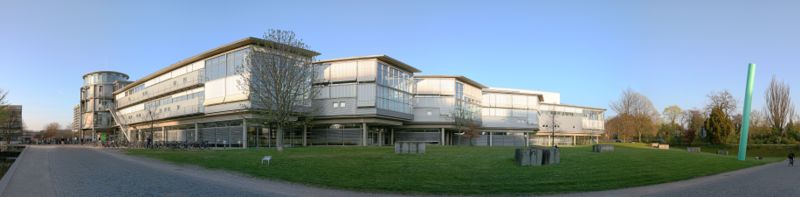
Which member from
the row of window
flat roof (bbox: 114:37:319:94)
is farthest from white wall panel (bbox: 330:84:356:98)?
the row of window

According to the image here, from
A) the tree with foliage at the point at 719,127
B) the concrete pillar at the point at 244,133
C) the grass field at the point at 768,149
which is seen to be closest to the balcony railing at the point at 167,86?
the concrete pillar at the point at 244,133

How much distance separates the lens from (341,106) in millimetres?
56188

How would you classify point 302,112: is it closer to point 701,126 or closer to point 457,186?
point 457,186

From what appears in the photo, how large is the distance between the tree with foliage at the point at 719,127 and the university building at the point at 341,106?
84.2 ft

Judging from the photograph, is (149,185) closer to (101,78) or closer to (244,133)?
(244,133)

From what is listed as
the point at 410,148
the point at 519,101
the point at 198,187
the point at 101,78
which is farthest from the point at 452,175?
the point at 101,78

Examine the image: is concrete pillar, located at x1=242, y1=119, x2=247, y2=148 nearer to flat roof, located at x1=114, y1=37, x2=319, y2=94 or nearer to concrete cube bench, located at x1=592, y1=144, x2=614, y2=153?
flat roof, located at x1=114, y1=37, x2=319, y2=94

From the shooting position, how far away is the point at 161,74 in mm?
71938

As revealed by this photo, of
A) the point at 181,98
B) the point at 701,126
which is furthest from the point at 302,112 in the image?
the point at 701,126

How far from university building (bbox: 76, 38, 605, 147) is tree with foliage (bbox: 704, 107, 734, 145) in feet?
84.2

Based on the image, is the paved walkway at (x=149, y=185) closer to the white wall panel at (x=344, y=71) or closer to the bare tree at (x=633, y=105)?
the white wall panel at (x=344, y=71)

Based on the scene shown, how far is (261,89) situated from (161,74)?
3735 centimetres

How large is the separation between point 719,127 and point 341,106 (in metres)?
54.6

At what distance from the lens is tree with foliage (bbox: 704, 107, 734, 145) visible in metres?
71.9
